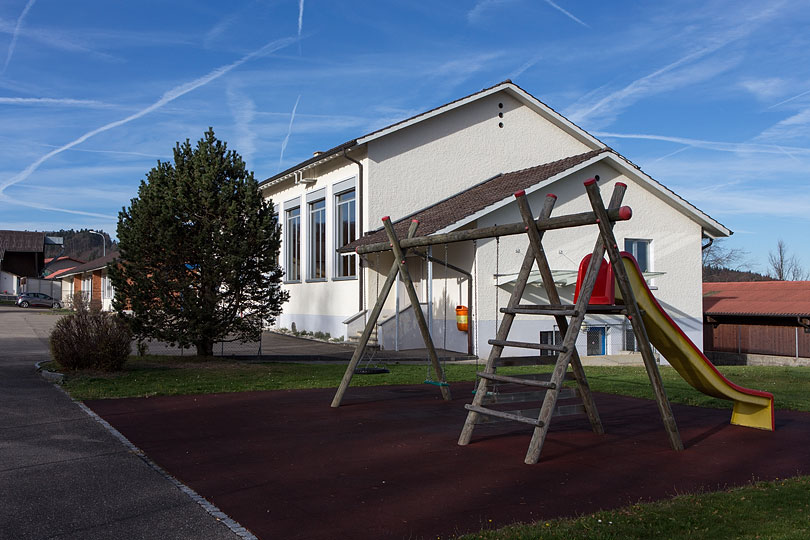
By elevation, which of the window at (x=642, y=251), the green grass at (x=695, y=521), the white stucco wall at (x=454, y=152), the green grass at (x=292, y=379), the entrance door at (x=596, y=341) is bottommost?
the green grass at (x=695, y=521)

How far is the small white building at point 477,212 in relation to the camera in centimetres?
1927

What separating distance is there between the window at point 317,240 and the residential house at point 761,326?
1629 cm

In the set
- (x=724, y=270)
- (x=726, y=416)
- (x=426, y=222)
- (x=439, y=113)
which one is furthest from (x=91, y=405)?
(x=724, y=270)

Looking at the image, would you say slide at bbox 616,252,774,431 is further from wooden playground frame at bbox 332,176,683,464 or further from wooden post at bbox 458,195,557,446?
wooden post at bbox 458,195,557,446

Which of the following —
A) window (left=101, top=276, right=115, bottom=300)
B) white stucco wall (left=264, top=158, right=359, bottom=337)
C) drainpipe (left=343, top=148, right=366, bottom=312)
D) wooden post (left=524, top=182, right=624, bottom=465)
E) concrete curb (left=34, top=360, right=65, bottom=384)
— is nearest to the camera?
wooden post (left=524, top=182, right=624, bottom=465)

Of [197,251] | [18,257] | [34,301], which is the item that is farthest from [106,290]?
[197,251]

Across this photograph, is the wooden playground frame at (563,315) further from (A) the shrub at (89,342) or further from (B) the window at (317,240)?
(B) the window at (317,240)

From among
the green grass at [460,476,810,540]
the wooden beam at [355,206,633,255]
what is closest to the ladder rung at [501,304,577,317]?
the wooden beam at [355,206,633,255]

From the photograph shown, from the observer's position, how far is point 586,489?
5844 mm

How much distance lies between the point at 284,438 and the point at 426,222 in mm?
11893

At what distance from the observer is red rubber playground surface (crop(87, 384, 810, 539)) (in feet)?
17.0

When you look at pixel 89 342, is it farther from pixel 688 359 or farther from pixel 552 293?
pixel 688 359

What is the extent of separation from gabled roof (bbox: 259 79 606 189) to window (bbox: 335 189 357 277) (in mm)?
1381

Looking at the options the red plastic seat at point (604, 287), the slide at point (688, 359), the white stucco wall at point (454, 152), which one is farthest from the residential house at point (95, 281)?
the slide at point (688, 359)
